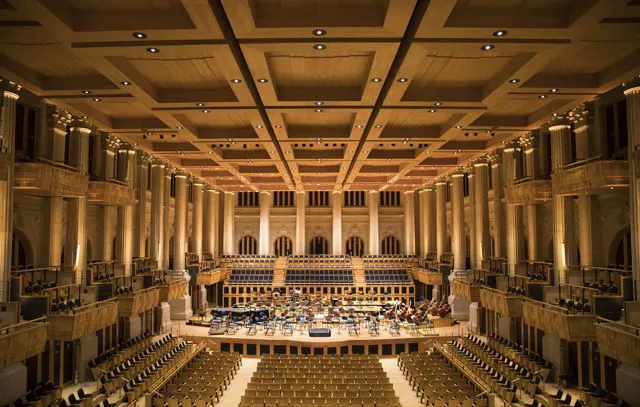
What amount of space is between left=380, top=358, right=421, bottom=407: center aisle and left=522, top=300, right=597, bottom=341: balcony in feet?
14.1

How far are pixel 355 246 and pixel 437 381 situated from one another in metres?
25.3

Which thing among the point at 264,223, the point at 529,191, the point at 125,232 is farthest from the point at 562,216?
the point at 264,223

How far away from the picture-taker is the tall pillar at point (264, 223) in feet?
124

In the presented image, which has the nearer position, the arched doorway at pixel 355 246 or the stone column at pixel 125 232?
the stone column at pixel 125 232

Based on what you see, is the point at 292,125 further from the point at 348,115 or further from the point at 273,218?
the point at 273,218

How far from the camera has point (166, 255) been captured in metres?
23.9

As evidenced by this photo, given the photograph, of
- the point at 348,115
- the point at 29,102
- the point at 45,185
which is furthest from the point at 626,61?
the point at 29,102

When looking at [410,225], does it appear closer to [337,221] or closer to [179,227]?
[337,221]

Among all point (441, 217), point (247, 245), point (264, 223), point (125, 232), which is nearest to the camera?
point (125, 232)

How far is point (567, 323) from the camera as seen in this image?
40.8ft

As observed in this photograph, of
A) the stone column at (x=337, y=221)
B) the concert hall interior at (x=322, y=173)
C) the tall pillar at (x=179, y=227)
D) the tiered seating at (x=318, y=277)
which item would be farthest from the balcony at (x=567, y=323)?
the stone column at (x=337, y=221)

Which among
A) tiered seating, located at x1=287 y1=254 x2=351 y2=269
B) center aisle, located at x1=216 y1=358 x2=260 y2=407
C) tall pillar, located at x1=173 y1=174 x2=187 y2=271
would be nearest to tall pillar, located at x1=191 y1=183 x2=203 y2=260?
tall pillar, located at x1=173 y1=174 x2=187 y2=271

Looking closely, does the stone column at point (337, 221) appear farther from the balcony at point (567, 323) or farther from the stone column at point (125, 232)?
the balcony at point (567, 323)

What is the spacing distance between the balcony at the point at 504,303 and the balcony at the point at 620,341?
4936mm
